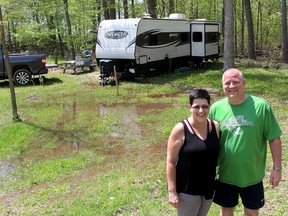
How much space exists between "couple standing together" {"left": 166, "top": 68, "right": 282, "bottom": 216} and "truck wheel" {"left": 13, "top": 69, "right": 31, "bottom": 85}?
43.0 ft

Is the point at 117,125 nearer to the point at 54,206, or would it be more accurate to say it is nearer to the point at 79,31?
the point at 54,206

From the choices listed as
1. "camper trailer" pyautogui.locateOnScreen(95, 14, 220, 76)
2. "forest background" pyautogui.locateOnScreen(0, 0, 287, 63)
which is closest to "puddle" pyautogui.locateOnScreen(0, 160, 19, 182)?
"camper trailer" pyautogui.locateOnScreen(95, 14, 220, 76)

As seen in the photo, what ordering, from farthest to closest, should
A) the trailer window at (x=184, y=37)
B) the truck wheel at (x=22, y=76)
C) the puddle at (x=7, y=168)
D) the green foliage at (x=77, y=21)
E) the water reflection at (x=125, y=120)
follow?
the green foliage at (x=77, y=21)
the trailer window at (x=184, y=37)
the truck wheel at (x=22, y=76)
the water reflection at (x=125, y=120)
the puddle at (x=7, y=168)

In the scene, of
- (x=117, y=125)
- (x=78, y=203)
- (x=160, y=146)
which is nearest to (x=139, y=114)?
(x=117, y=125)

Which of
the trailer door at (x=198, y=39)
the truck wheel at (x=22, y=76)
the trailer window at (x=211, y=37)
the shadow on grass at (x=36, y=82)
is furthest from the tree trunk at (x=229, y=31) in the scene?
the truck wheel at (x=22, y=76)

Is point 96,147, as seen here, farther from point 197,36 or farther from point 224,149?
point 197,36

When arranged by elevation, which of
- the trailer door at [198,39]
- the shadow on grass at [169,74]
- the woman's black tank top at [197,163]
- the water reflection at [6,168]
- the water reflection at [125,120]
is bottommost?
the water reflection at [6,168]

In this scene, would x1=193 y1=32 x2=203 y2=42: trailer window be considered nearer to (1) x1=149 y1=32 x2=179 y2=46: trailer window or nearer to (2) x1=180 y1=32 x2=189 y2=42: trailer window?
(2) x1=180 y1=32 x2=189 y2=42: trailer window

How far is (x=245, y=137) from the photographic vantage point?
266 cm

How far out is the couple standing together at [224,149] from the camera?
2.56 m

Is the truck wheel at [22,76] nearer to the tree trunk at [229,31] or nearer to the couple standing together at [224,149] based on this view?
the tree trunk at [229,31]

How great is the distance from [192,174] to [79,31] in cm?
2955

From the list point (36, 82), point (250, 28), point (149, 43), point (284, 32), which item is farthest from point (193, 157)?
point (250, 28)

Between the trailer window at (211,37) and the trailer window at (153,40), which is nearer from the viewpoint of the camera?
the trailer window at (153,40)
